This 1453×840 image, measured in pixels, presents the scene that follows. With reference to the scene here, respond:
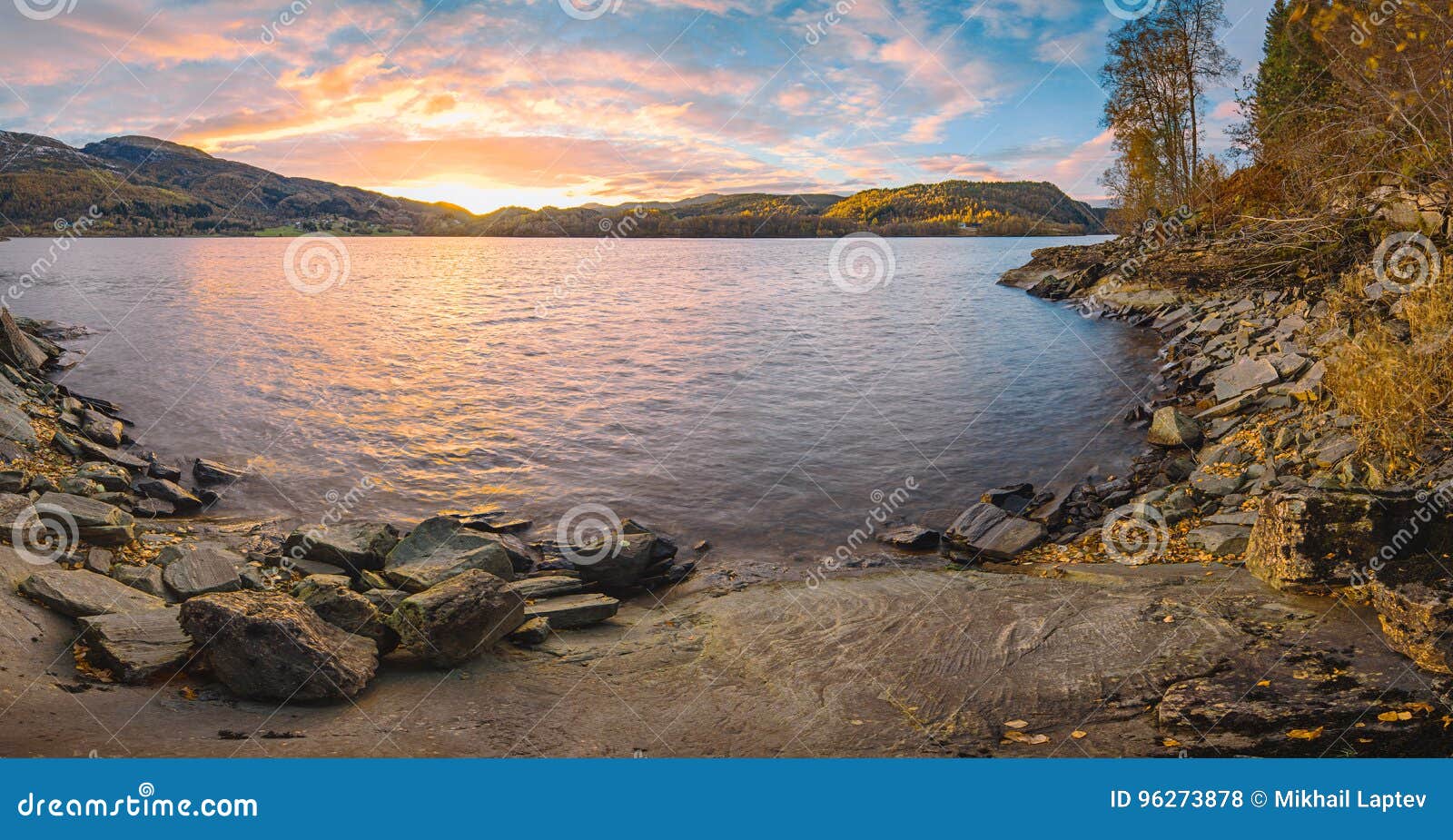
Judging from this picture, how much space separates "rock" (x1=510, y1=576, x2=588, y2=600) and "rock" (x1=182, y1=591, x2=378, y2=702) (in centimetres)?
240

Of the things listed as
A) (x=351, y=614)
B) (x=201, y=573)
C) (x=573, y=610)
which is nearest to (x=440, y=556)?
(x=573, y=610)

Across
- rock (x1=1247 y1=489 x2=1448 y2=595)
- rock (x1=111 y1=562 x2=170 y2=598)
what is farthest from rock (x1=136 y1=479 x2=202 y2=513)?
rock (x1=1247 y1=489 x2=1448 y2=595)

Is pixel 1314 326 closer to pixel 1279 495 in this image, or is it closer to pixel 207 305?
pixel 1279 495

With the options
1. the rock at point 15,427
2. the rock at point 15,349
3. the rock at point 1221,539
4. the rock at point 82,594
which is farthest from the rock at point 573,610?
the rock at point 15,349

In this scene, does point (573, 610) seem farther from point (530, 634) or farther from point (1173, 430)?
point (1173, 430)

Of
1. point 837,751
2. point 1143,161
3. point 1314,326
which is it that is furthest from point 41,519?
point 1143,161

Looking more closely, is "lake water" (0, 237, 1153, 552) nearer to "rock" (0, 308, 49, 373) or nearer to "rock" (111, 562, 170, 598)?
"rock" (0, 308, 49, 373)

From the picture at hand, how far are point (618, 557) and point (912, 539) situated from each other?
3.90 m

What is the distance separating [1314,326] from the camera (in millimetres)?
13586

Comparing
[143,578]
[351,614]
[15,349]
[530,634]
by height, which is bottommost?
[530,634]

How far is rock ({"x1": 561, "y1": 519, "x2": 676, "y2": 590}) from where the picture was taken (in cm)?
905

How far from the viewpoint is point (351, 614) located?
6391 mm

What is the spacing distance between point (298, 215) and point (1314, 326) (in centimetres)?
17234

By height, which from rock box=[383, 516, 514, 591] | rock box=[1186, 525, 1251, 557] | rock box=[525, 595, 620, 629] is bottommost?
rock box=[525, 595, 620, 629]
